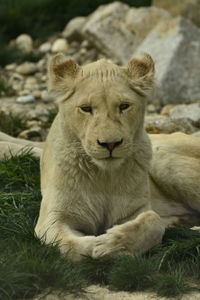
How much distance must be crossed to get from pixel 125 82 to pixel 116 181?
29.5 inches

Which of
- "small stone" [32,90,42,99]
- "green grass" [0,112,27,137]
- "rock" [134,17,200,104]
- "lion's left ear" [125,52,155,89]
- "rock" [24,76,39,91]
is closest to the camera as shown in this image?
"lion's left ear" [125,52,155,89]

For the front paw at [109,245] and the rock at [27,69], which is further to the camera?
the rock at [27,69]

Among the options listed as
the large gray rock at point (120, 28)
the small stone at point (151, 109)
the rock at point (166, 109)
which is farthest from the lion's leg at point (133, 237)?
the large gray rock at point (120, 28)

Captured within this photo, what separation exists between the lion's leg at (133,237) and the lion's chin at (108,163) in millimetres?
409

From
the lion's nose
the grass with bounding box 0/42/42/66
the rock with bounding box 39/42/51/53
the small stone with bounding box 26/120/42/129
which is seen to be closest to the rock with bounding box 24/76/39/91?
the grass with bounding box 0/42/42/66

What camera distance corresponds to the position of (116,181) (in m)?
4.43

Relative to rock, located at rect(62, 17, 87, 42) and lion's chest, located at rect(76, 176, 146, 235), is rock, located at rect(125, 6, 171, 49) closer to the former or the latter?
rock, located at rect(62, 17, 87, 42)

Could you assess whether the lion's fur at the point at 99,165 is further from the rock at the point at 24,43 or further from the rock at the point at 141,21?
the rock at the point at 24,43

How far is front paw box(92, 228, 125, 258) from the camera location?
155 inches

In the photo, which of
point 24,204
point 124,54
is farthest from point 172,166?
point 124,54

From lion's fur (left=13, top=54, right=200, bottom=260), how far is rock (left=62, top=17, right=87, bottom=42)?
7.04 meters

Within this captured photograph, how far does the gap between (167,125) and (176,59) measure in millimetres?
2172

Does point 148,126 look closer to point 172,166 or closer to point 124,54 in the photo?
point 172,166

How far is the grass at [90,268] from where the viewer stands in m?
3.62
